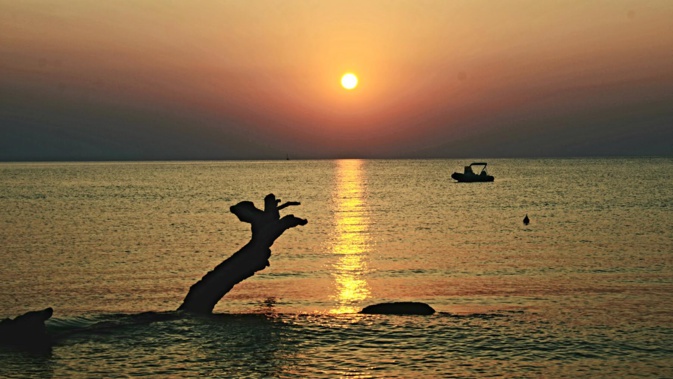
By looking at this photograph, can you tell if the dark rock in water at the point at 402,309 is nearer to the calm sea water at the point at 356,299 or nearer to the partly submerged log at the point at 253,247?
the calm sea water at the point at 356,299

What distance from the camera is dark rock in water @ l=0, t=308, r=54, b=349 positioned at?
23.2 m

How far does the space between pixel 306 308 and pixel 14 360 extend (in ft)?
39.7

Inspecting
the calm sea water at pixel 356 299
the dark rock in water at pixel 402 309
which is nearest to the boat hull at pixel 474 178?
the calm sea water at pixel 356 299

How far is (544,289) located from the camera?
3425cm

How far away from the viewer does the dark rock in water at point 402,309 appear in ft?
91.7

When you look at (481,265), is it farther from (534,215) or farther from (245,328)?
(534,215)

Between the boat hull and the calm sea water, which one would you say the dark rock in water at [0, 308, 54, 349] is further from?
the boat hull

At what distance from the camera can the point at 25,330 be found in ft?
76.6

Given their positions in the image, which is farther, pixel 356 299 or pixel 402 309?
pixel 356 299

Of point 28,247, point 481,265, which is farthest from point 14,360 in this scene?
point 28,247

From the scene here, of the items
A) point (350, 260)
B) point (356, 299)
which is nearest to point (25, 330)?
point (356, 299)

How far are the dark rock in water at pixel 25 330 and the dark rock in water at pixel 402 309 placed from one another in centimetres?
1170

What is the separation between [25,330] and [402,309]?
13233 mm

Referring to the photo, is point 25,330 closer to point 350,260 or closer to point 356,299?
point 356,299
